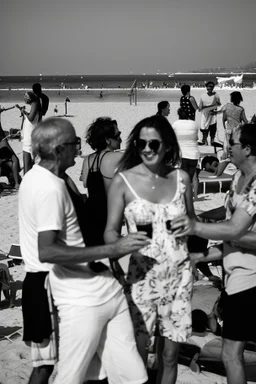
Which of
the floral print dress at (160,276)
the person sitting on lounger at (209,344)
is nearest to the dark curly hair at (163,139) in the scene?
the floral print dress at (160,276)

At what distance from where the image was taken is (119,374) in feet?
8.75

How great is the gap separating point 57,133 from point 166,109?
17.0 feet

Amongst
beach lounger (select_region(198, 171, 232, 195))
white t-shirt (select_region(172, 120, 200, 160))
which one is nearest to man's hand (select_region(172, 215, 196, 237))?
white t-shirt (select_region(172, 120, 200, 160))

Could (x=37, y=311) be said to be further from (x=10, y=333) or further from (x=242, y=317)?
(x=10, y=333)

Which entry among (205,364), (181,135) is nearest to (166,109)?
(181,135)

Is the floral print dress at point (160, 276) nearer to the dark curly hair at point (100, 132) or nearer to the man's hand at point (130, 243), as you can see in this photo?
the man's hand at point (130, 243)

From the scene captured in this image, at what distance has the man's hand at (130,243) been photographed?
2.57 meters

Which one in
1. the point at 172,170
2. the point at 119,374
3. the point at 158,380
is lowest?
the point at 158,380

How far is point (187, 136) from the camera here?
7594 millimetres

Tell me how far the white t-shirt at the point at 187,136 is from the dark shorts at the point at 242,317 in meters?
4.77

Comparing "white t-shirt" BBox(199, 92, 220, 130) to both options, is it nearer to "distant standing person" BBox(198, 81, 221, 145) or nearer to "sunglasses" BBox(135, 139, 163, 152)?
"distant standing person" BBox(198, 81, 221, 145)

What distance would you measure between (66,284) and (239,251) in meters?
0.98

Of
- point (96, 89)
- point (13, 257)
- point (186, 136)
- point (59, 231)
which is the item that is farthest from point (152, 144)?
point (96, 89)

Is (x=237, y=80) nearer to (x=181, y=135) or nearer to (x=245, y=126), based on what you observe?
(x=181, y=135)
